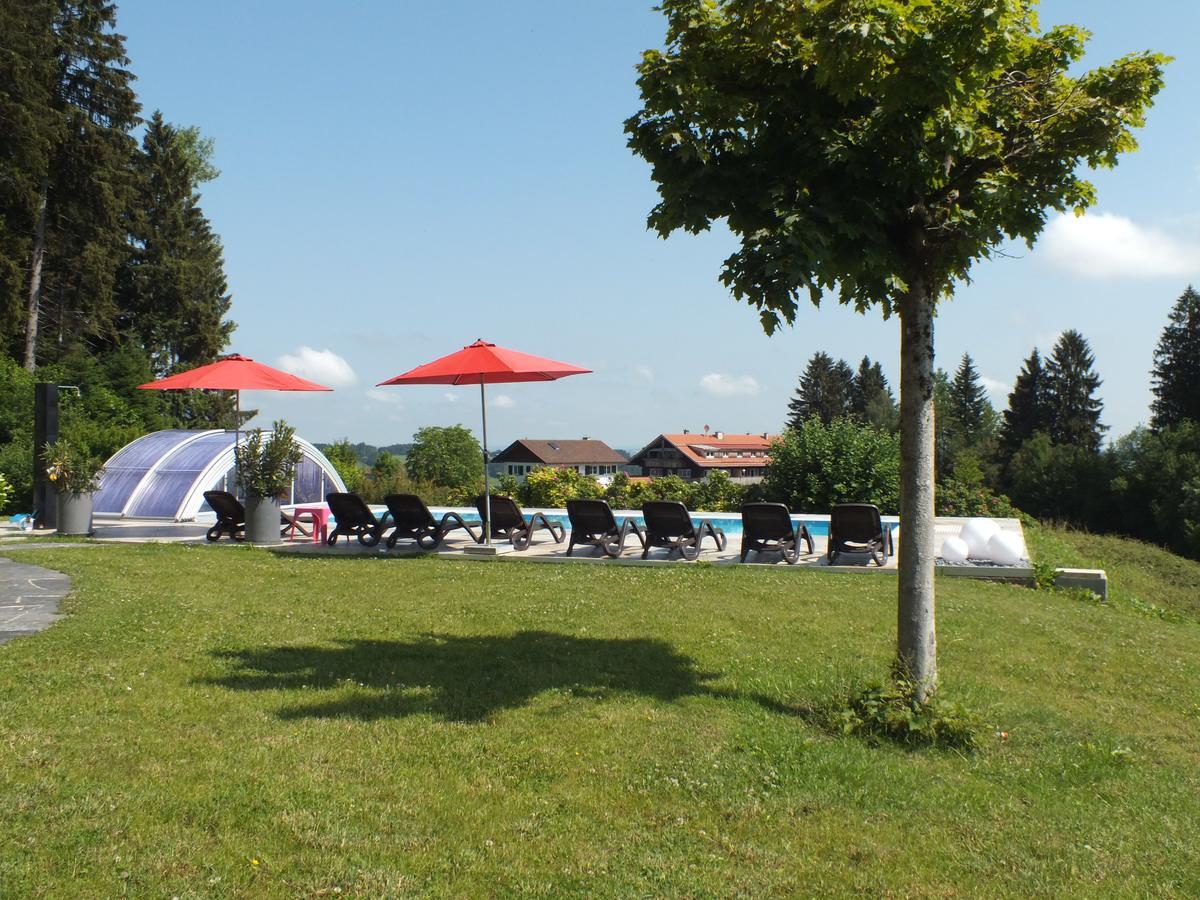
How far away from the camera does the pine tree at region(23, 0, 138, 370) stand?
30656mm

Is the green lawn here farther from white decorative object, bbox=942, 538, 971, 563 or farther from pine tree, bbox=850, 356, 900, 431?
pine tree, bbox=850, 356, 900, 431

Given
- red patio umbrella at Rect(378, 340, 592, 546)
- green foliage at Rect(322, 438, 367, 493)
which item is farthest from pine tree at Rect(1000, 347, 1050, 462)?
red patio umbrella at Rect(378, 340, 592, 546)

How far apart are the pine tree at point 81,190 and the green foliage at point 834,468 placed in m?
24.4

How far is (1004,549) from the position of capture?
11.5 metres

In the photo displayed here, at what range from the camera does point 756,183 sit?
206 inches

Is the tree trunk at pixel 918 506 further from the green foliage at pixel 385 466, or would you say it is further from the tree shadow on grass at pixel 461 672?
the green foliage at pixel 385 466

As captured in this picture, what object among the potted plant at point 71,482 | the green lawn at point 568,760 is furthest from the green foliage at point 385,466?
the green lawn at point 568,760

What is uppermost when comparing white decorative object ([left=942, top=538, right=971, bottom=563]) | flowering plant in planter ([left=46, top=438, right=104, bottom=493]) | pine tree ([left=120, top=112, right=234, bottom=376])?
pine tree ([left=120, top=112, right=234, bottom=376])

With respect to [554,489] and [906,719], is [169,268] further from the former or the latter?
[906,719]

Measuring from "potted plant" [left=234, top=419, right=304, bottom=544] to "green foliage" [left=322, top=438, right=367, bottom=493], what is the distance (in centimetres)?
961

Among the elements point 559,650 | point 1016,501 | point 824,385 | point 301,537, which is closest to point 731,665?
point 559,650

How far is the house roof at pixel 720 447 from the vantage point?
10438cm

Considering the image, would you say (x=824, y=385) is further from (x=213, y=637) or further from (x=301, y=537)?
(x=213, y=637)

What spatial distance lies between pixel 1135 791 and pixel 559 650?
3695 mm
